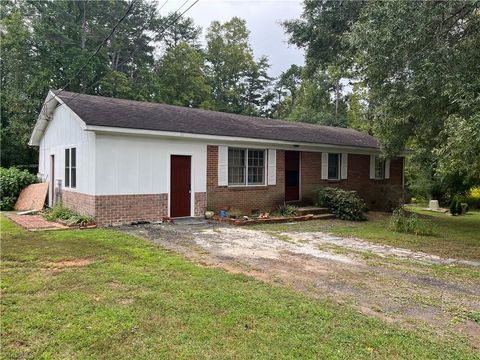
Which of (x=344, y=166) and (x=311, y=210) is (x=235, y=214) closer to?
(x=311, y=210)

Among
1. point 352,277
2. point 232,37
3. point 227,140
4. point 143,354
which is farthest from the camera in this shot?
point 232,37

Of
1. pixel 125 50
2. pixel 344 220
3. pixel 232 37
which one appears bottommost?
pixel 344 220

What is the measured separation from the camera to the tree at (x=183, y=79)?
34.1 meters

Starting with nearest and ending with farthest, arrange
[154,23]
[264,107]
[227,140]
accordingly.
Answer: [227,140] < [154,23] < [264,107]

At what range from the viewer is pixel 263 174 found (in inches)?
547

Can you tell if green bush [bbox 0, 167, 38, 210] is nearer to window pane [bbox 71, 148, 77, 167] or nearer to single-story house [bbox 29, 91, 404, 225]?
single-story house [bbox 29, 91, 404, 225]

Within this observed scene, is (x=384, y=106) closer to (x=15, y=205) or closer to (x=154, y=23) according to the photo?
(x=15, y=205)

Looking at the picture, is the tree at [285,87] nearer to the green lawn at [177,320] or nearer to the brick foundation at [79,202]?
the brick foundation at [79,202]

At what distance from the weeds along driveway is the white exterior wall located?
217 cm

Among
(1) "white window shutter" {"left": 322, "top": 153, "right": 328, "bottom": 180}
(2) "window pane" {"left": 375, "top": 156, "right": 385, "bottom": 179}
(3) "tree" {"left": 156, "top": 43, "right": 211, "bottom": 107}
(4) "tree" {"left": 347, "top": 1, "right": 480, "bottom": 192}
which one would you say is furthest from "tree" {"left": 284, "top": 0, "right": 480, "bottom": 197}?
(3) "tree" {"left": 156, "top": 43, "right": 211, "bottom": 107}

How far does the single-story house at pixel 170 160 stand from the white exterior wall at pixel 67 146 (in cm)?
3

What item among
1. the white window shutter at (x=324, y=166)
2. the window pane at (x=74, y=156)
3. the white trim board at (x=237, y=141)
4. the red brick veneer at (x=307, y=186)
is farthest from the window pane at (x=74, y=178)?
the white window shutter at (x=324, y=166)

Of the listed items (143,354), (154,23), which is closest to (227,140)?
(143,354)

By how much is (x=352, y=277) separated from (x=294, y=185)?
366 inches
